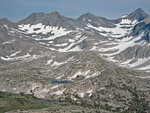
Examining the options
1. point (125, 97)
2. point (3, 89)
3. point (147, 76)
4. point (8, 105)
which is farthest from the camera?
point (147, 76)

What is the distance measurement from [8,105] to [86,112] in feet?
115

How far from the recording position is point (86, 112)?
122250 mm

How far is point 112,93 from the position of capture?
486 ft

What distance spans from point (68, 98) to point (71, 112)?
28173 millimetres

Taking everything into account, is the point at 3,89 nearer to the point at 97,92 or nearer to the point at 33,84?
the point at 33,84

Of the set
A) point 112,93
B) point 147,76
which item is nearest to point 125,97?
point 112,93

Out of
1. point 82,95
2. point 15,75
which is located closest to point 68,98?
point 82,95

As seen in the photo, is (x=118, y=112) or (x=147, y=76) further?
(x=147, y=76)

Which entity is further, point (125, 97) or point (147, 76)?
point (147, 76)

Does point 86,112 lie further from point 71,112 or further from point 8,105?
point 8,105

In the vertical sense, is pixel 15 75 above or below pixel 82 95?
above

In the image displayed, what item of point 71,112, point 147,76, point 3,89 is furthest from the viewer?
point 147,76

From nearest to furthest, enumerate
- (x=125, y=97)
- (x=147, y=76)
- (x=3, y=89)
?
(x=125, y=97) → (x=3, y=89) → (x=147, y=76)

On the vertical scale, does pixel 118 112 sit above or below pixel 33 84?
below
